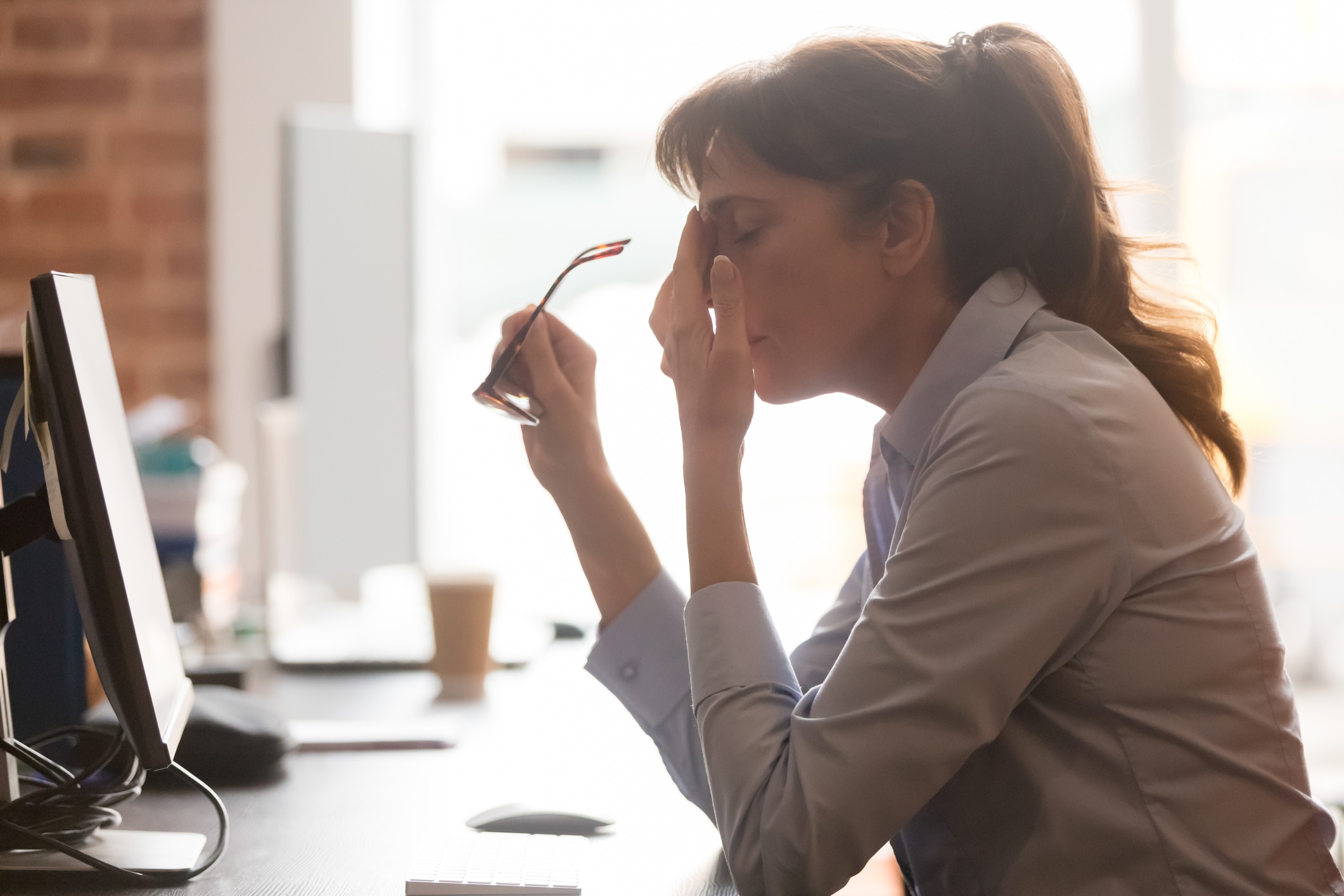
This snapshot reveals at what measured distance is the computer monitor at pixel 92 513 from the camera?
0.70m

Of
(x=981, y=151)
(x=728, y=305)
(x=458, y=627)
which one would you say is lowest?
(x=458, y=627)

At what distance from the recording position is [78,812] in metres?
0.89

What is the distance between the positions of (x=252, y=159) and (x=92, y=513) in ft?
7.20

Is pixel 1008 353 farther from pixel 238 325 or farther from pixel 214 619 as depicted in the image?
pixel 238 325

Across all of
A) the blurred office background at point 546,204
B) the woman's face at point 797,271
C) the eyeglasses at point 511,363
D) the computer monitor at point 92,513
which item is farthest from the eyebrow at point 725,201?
the blurred office background at point 546,204

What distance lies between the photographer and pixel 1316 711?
280 centimetres

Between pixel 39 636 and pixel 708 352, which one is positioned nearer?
pixel 708 352

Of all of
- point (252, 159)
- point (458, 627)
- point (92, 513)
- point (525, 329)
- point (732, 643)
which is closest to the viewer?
point (92, 513)

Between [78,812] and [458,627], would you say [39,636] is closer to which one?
[78,812]

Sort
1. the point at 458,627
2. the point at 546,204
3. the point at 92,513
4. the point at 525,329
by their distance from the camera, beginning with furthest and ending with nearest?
the point at 546,204 → the point at 458,627 → the point at 525,329 → the point at 92,513

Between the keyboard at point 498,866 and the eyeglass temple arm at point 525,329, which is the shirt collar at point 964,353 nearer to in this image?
the eyeglass temple arm at point 525,329

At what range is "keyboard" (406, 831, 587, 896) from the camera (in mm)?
765

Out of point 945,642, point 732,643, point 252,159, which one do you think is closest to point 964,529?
point 945,642

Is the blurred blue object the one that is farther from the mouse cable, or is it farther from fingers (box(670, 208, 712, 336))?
fingers (box(670, 208, 712, 336))
